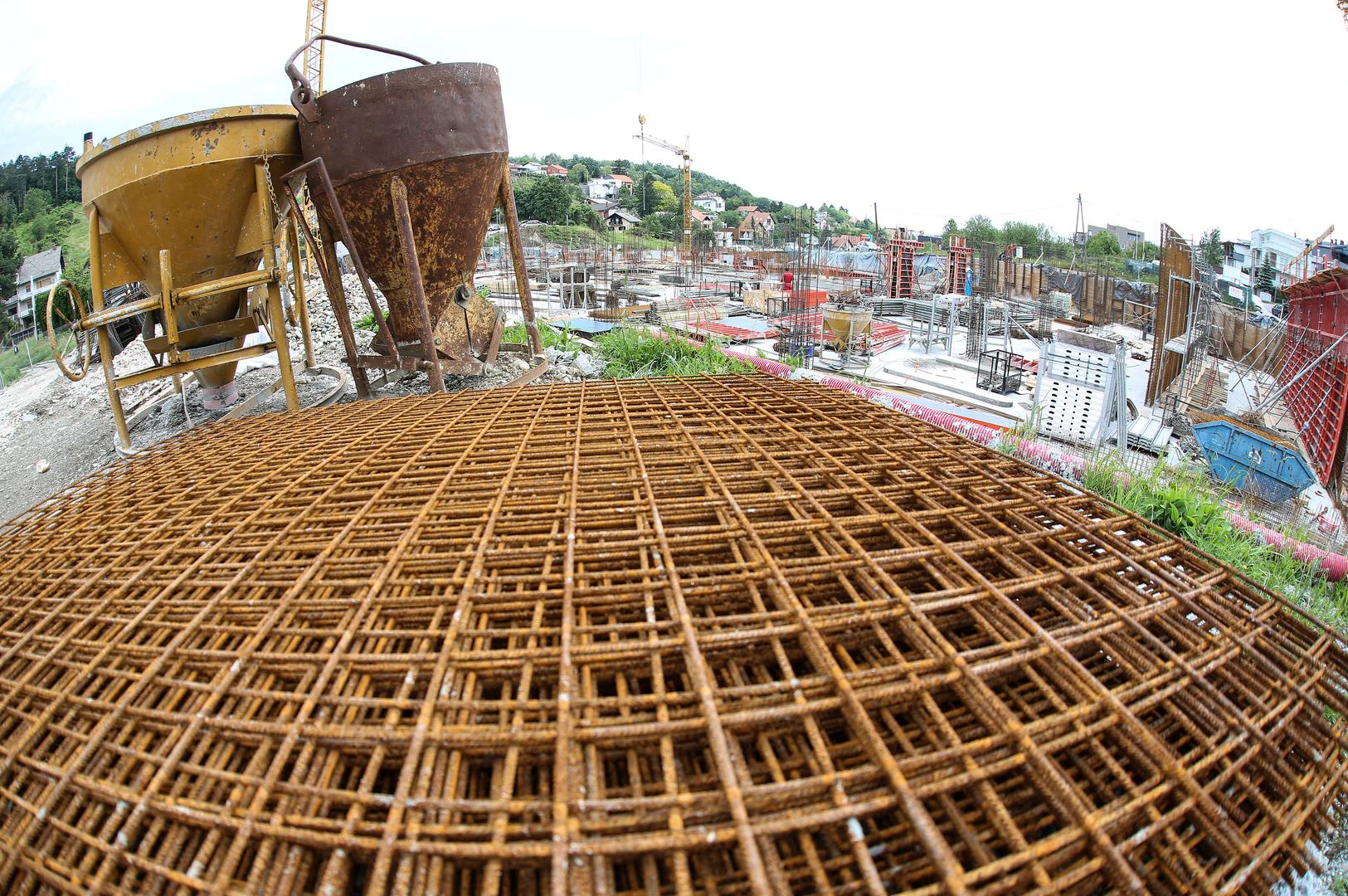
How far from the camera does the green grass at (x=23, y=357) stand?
16.4 meters

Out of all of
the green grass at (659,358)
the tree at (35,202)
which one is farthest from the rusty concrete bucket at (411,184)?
the tree at (35,202)

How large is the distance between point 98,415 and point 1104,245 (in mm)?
50951

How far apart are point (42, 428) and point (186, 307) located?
499 centimetres

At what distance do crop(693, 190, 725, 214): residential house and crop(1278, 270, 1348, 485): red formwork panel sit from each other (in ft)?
276

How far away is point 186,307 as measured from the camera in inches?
221

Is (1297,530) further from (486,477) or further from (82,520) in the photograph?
(82,520)

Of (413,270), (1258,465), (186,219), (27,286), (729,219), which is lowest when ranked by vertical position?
(1258,465)

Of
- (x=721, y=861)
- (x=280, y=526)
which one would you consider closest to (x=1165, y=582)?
(x=721, y=861)

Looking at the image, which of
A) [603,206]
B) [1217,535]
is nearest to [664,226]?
[603,206]

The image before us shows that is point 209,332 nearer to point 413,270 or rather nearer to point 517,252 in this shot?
point 413,270

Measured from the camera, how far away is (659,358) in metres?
7.82

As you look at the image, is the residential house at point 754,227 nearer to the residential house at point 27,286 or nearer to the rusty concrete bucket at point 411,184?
the residential house at point 27,286

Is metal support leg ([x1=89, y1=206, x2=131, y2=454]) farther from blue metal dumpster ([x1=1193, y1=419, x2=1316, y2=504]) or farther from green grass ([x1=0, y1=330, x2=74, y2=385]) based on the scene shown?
green grass ([x1=0, y1=330, x2=74, y2=385])

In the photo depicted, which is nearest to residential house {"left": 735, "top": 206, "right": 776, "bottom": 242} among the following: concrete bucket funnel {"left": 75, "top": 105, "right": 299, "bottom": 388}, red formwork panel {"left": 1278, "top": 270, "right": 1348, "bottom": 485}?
red formwork panel {"left": 1278, "top": 270, "right": 1348, "bottom": 485}
